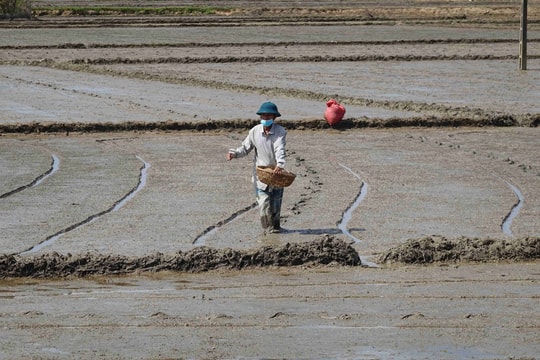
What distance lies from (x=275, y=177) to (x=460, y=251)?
5.79 feet

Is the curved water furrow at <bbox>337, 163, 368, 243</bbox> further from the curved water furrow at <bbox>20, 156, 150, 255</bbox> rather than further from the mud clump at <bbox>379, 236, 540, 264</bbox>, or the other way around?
the curved water furrow at <bbox>20, 156, 150, 255</bbox>

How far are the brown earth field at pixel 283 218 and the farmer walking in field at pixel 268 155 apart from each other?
0.18m

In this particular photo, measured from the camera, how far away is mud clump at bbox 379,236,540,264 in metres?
8.97

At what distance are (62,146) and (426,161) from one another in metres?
4.78

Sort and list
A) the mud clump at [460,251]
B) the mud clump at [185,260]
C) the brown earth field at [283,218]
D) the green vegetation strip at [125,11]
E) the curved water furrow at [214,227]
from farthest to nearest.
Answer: the green vegetation strip at [125,11] < the curved water furrow at [214,227] < the mud clump at [460,251] < the mud clump at [185,260] < the brown earth field at [283,218]

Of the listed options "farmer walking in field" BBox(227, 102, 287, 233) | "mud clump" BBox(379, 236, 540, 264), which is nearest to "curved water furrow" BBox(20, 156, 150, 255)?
"farmer walking in field" BBox(227, 102, 287, 233)

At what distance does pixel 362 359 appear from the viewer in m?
6.34

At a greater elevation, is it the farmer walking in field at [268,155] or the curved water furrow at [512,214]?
the farmer walking in field at [268,155]

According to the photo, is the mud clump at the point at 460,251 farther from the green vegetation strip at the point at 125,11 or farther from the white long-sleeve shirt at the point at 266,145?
the green vegetation strip at the point at 125,11

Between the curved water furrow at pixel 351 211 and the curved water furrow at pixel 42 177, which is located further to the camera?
the curved water furrow at pixel 42 177

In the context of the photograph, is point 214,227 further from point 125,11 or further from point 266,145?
point 125,11

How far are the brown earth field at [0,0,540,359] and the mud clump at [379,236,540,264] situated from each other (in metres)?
0.02

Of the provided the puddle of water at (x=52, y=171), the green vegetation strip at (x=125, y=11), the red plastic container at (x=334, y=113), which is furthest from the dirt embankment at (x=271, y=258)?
Answer: the green vegetation strip at (x=125, y=11)

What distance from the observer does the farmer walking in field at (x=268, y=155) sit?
1005cm
